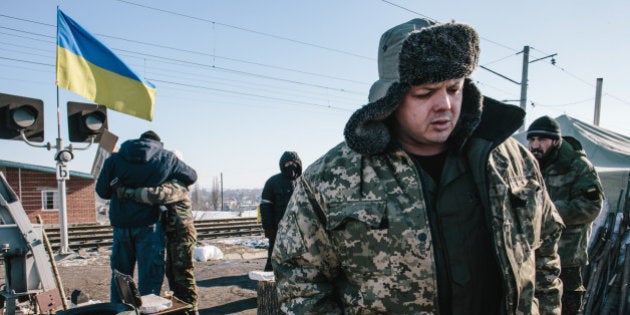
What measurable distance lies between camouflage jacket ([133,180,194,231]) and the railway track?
8.68 meters

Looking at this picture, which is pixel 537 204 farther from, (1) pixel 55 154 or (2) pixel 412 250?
(1) pixel 55 154

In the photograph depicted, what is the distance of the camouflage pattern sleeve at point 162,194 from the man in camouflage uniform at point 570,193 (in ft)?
12.7

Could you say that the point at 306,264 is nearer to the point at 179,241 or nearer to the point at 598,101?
the point at 179,241

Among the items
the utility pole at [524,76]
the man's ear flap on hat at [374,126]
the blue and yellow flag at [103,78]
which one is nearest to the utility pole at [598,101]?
the utility pole at [524,76]

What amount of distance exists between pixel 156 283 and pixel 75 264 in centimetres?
612

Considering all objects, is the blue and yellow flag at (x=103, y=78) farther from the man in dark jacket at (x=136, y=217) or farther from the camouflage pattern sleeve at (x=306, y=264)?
the camouflage pattern sleeve at (x=306, y=264)

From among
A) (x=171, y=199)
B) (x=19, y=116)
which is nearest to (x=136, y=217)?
(x=171, y=199)

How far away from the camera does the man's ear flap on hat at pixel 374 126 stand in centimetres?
155

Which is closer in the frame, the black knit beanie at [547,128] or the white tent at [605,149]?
the black knit beanie at [547,128]

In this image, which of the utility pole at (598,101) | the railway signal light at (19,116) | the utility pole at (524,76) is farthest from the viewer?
the utility pole at (598,101)

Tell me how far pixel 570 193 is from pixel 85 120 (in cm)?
655

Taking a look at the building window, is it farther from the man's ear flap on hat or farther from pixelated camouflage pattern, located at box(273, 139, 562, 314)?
the man's ear flap on hat

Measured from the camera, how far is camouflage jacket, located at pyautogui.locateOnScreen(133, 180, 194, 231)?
3.96m

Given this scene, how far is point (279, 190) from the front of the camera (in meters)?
5.77
